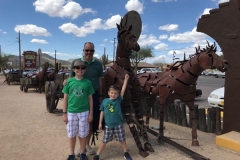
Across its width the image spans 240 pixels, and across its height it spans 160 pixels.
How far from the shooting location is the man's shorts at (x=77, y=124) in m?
3.56

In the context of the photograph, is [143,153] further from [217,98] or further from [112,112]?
[217,98]

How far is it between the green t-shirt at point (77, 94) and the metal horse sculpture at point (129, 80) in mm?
797

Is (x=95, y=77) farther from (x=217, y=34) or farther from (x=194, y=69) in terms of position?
(x=217, y=34)

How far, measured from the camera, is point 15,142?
4.81 metres

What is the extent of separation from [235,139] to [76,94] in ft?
10.7

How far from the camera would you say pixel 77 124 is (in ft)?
11.9

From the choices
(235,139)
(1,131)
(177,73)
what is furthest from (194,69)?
(1,131)

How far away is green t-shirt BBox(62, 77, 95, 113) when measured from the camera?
3.54 m

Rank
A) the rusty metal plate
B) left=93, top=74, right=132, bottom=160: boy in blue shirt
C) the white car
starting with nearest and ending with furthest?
left=93, top=74, right=132, bottom=160: boy in blue shirt
the rusty metal plate
the white car

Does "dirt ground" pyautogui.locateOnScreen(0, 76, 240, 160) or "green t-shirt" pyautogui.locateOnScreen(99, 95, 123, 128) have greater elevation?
"green t-shirt" pyautogui.locateOnScreen(99, 95, 123, 128)

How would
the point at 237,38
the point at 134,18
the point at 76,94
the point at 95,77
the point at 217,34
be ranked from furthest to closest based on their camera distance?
1. the point at 134,18
2. the point at 217,34
3. the point at 237,38
4. the point at 95,77
5. the point at 76,94

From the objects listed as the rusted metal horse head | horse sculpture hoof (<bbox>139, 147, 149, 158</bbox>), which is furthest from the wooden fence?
the rusted metal horse head

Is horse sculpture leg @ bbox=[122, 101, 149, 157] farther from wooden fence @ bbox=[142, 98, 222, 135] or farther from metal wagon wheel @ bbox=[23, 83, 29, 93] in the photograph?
metal wagon wheel @ bbox=[23, 83, 29, 93]

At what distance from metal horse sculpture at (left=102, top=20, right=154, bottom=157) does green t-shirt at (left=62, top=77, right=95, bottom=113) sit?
31.4 inches
